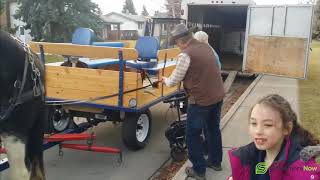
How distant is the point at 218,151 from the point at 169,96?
2.14 meters

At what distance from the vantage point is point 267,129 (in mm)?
2096

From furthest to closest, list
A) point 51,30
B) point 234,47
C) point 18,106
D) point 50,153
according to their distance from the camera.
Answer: point 51,30 < point 234,47 < point 50,153 < point 18,106

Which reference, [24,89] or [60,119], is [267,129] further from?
[60,119]

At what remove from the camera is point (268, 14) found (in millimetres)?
12516

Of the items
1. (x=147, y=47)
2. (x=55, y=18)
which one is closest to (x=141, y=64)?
(x=147, y=47)

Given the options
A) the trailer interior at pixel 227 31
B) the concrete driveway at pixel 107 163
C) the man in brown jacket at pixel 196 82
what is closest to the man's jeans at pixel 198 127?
the man in brown jacket at pixel 196 82

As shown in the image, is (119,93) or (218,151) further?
(119,93)

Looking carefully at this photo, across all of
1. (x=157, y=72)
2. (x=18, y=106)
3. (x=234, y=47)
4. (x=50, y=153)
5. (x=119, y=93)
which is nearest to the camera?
(x=18, y=106)

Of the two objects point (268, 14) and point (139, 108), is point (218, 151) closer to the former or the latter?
point (139, 108)

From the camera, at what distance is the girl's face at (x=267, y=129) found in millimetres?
2088

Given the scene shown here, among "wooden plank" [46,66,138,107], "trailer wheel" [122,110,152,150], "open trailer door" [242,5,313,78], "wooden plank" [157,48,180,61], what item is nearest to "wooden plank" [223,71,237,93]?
"open trailer door" [242,5,313,78]

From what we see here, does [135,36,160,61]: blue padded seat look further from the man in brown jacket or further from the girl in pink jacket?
the girl in pink jacket

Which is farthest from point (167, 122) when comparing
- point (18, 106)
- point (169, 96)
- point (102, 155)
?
point (18, 106)

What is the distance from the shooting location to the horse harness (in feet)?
11.1
